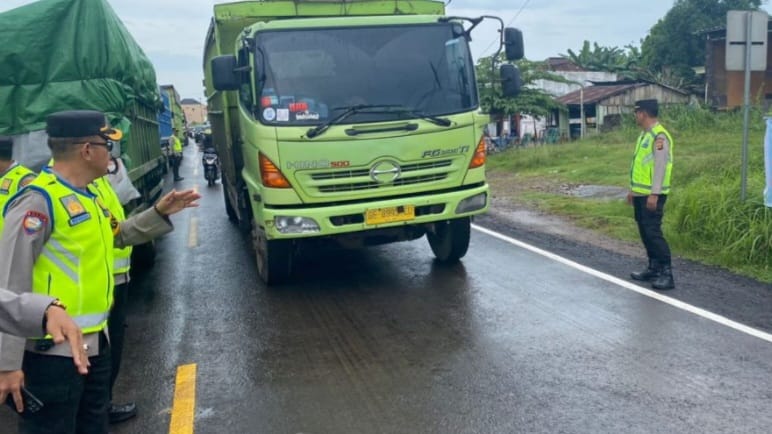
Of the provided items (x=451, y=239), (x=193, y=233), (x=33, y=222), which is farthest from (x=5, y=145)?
(x=193, y=233)

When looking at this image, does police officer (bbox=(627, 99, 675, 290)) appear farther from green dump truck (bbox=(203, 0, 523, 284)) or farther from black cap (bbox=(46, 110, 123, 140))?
black cap (bbox=(46, 110, 123, 140))

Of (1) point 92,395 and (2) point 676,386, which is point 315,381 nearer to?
(1) point 92,395

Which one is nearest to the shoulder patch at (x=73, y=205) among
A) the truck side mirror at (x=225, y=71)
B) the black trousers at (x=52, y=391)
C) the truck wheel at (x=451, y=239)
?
the black trousers at (x=52, y=391)

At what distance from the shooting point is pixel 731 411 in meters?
4.04

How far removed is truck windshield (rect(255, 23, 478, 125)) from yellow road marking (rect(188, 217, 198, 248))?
4.30m

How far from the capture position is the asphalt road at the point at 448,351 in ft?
13.5

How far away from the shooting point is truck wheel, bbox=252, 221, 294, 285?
707cm

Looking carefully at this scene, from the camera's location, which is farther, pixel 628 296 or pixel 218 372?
pixel 628 296

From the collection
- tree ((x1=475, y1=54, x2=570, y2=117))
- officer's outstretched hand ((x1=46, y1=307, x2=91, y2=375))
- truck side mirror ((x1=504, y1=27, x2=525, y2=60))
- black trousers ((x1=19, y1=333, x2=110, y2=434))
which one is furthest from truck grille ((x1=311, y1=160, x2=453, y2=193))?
tree ((x1=475, y1=54, x2=570, y2=117))

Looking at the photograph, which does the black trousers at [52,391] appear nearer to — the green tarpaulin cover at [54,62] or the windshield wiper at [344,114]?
the windshield wiper at [344,114]

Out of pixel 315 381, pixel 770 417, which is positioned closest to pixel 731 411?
pixel 770 417

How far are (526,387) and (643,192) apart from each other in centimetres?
313

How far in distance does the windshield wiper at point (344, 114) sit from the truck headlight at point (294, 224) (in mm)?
744

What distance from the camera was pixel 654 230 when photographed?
686 cm
